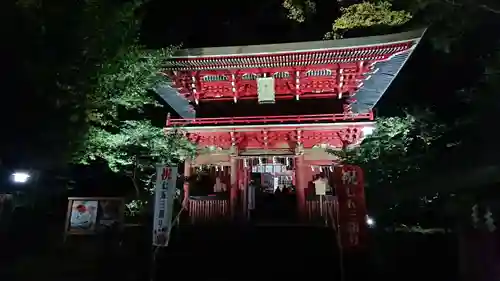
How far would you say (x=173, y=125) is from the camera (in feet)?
42.5

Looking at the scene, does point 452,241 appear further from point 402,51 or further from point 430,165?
point 402,51

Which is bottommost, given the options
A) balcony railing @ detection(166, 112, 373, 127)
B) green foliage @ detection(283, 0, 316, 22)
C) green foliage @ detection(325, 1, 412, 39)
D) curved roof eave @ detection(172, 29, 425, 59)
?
balcony railing @ detection(166, 112, 373, 127)

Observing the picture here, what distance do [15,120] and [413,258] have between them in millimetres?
9635

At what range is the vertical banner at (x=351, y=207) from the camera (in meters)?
7.28

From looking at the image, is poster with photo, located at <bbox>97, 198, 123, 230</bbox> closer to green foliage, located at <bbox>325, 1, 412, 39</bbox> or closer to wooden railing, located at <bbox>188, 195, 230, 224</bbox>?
wooden railing, located at <bbox>188, 195, 230, 224</bbox>

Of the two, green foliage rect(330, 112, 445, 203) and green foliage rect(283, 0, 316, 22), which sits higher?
green foliage rect(283, 0, 316, 22)

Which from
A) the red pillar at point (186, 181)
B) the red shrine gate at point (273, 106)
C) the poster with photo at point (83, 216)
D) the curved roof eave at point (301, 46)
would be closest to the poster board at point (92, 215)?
the poster with photo at point (83, 216)

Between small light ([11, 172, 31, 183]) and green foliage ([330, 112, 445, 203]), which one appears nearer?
small light ([11, 172, 31, 183])

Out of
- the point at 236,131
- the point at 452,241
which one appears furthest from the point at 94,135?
the point at 452,241

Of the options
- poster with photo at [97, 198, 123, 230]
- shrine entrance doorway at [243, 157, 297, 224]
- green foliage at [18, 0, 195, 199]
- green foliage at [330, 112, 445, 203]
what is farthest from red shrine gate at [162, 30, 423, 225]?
poster with photo at [97, 198, 123, 230]

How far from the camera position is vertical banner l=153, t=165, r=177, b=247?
26.0 ft

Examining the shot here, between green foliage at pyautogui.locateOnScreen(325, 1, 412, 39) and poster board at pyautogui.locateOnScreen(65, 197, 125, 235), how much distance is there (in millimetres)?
7778

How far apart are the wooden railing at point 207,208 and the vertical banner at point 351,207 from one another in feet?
17.9

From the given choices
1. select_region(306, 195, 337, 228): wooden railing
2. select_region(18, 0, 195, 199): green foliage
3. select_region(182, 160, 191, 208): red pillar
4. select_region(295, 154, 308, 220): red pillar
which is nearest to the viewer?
select_region(18, 0, 195, 199): green foliage
